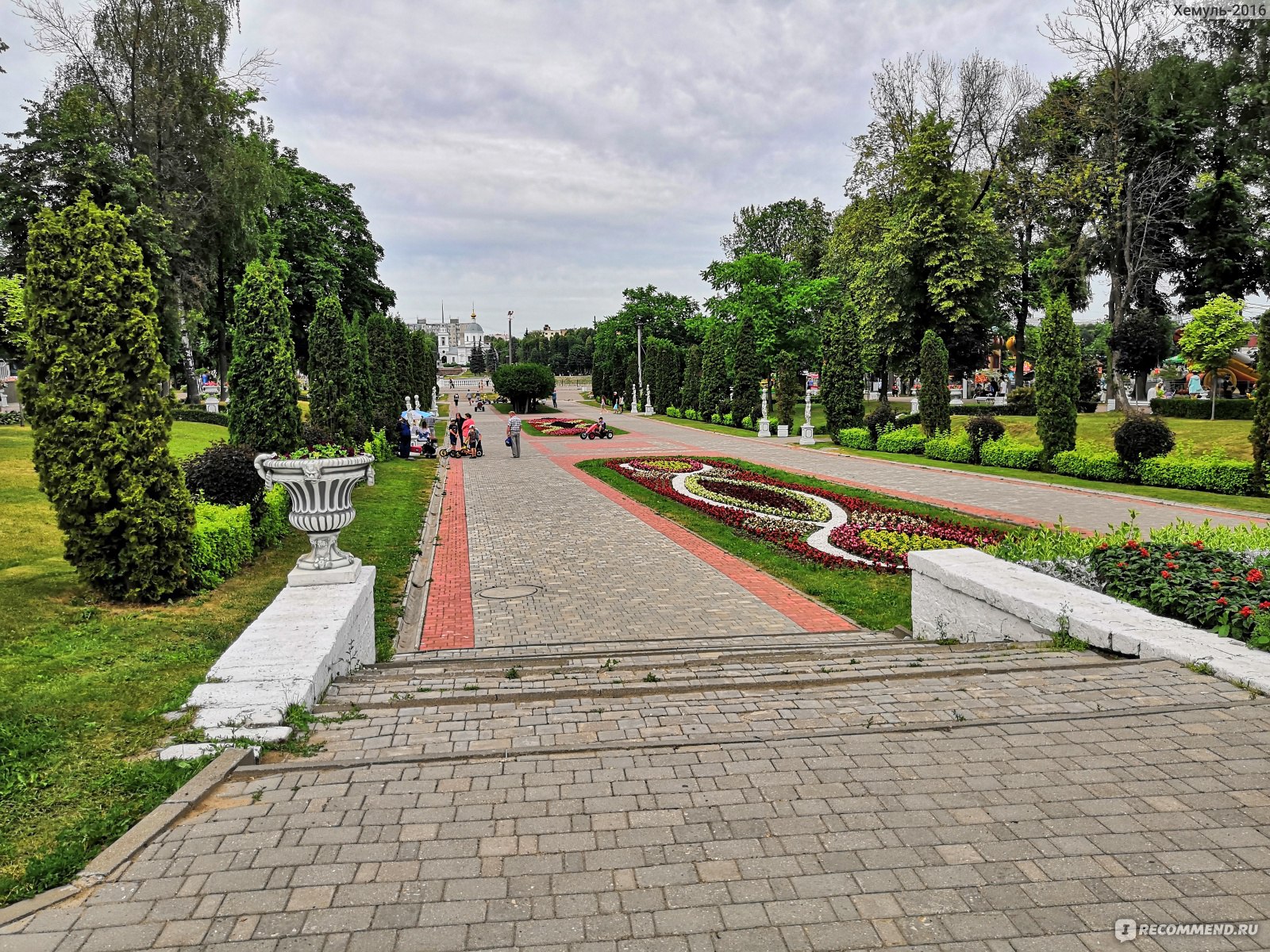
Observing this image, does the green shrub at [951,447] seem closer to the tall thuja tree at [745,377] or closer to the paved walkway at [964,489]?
the paved walkway at [964,489]

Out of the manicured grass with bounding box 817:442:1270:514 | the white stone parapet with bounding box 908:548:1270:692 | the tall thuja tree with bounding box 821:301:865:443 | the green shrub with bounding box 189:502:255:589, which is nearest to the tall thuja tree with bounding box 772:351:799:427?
the tall thuja tree with bounding box 821:301:865:443

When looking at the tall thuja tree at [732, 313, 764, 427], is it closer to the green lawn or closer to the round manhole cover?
the green lawn

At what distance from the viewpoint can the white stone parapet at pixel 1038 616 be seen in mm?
4684

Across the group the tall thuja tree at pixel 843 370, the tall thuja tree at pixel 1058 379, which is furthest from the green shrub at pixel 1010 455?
the tall thuja tree at pixel 843 370

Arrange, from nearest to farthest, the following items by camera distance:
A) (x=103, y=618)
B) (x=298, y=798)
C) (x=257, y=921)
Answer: (x=257, y=921) → (x=298, y=798) → (x=103, y=618)

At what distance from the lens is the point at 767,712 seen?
419 cm

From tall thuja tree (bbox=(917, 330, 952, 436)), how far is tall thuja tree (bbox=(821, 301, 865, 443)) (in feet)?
11.6

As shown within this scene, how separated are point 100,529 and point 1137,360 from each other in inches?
1593

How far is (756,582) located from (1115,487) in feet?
41.3

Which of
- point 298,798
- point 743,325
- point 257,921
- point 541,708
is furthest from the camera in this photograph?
point 743,325

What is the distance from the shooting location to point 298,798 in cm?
316

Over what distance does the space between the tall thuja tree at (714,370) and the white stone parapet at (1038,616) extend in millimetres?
36819

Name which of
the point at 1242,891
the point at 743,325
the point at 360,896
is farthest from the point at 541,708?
the point at 743,325

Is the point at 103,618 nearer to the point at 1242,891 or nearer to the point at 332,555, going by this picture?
the point at 332,555
